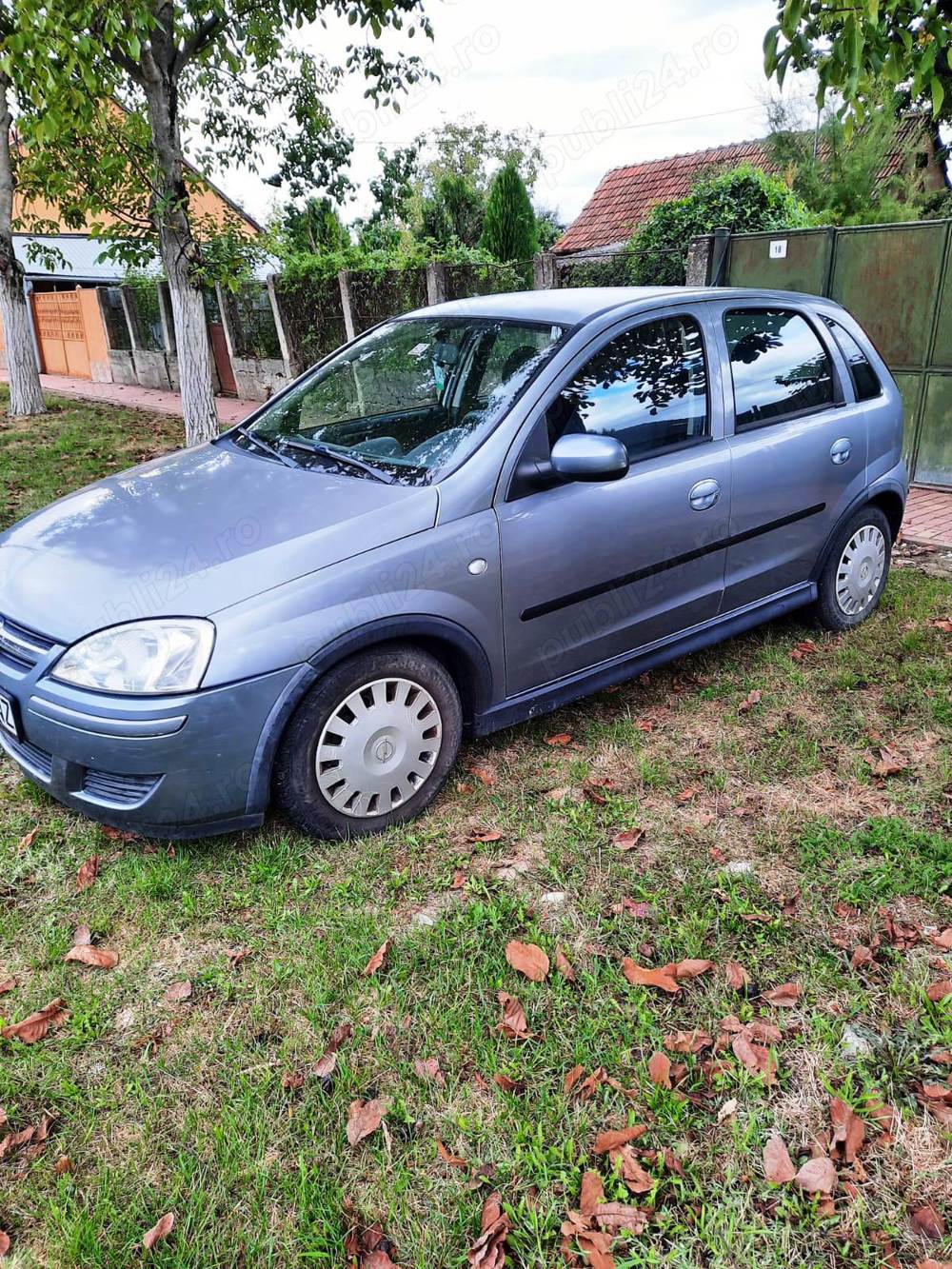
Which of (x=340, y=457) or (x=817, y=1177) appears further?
(x=340, y=457)

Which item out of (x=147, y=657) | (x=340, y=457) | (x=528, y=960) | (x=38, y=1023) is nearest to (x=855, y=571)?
(x=340, y=457)

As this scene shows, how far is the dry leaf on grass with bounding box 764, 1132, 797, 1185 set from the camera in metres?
1.96

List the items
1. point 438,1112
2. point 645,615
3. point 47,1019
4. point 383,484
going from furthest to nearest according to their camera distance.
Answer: point 645,615, point 383,484, point 47,1019, point 438,1112

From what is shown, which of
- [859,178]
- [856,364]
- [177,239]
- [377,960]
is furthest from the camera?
[859,178]

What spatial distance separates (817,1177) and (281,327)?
13.4m

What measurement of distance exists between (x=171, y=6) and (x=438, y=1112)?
27.6ft

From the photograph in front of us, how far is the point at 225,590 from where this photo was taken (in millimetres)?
2768

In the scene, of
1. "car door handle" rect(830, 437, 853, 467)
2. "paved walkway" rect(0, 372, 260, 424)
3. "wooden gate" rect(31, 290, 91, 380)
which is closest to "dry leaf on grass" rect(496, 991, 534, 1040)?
"car door handle" rect(830, 437, 853, 467)

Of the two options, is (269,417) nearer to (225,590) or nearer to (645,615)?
(225,590)

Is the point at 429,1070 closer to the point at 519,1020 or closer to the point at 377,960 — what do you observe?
the point at 519,1020

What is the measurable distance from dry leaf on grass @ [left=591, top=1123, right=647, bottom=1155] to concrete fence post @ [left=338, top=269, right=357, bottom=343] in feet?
37.3

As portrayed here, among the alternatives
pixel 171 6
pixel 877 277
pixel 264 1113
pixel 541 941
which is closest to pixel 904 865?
pixel 541 941

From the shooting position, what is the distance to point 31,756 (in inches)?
116

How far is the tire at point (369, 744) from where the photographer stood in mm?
2881
